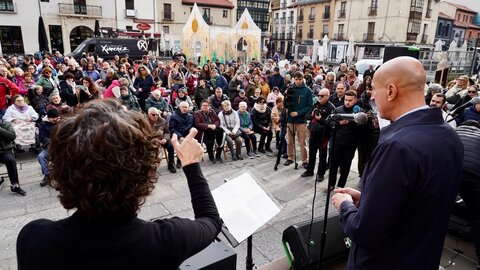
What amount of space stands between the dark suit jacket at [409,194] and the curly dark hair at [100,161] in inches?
42.5

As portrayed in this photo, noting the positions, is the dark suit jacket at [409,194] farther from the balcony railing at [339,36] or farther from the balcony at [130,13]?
the balcony railing at [339,36]

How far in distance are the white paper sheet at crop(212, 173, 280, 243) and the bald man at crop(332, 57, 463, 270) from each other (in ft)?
2.04

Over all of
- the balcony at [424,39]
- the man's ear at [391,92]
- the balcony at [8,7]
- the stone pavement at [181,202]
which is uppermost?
the balcony at [8,7]

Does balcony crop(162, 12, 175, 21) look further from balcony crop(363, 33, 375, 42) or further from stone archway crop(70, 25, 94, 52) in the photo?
balcony crop(363, 33, 375, 42)

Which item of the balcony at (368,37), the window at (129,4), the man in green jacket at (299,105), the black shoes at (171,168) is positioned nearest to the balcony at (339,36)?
the balcony at (368,37)

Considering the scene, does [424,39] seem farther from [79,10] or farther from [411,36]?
[79,10]

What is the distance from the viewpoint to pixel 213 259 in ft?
6.81

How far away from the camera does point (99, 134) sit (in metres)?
0.98

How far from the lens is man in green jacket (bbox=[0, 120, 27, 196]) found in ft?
15.5

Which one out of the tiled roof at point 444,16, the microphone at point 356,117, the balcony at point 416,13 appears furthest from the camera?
the tiled roof at point 444,16

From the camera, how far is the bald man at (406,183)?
57.2 inches

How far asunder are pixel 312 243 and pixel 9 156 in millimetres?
4683

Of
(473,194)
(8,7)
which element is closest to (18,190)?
(473,194)

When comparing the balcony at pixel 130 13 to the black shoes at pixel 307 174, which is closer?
the black shoes at pixel 307 174
